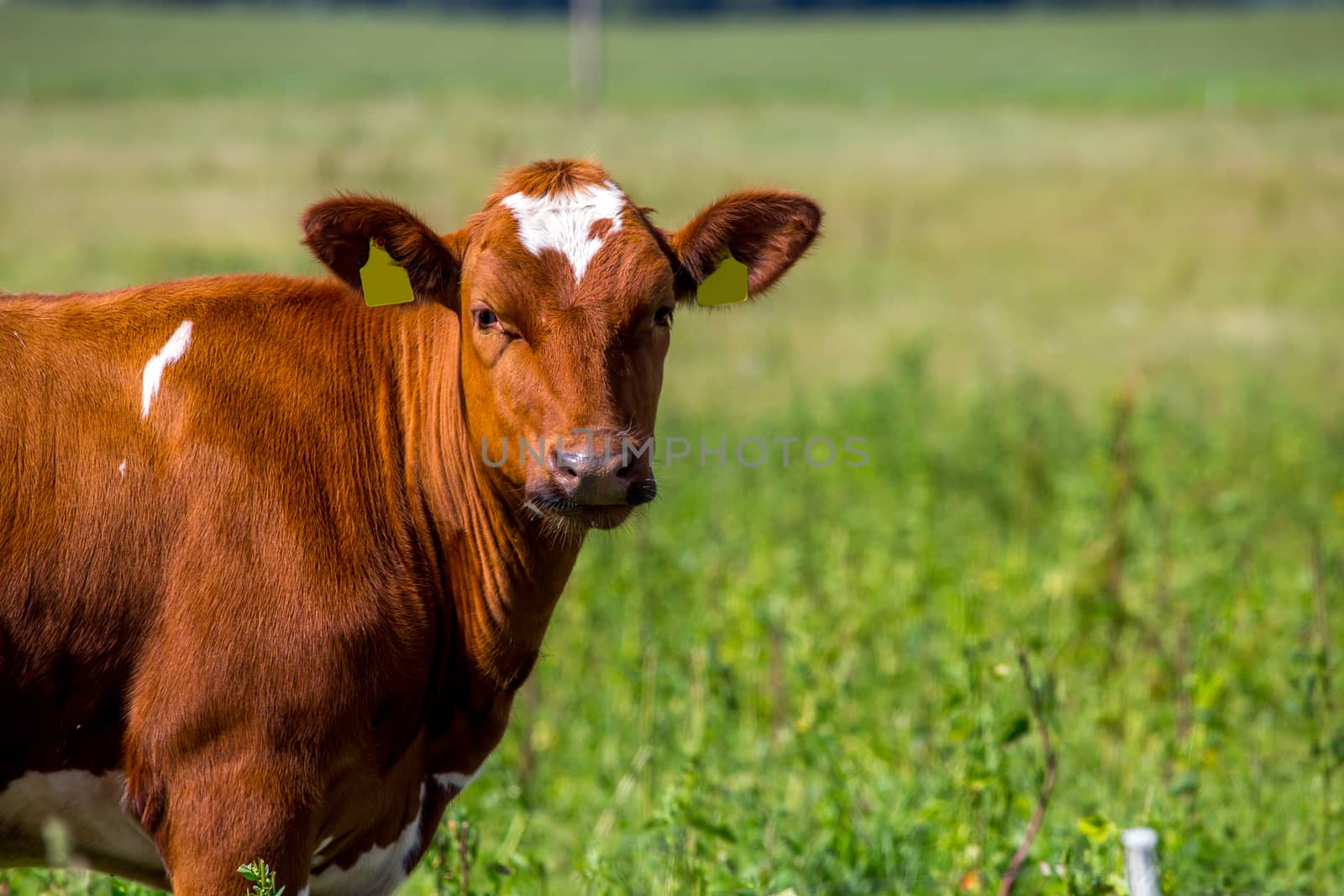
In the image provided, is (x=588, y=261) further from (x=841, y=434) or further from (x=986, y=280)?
(x=986, y=280)

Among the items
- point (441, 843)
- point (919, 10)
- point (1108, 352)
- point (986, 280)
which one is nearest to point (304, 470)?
point (441, 843)

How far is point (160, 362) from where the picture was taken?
335 centimetres

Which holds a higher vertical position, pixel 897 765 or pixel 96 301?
pixel 96 301

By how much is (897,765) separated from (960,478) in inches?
172

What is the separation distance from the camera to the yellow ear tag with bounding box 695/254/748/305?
13.3ft

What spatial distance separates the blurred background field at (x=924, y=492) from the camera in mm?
4418

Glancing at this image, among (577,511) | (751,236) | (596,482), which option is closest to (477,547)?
(577,511)

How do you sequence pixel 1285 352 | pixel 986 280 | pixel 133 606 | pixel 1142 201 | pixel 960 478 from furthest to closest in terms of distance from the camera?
1. pixel 1142 201
2. pixel 986 280
3. pixel 1285 352
4. pixel 960 478
5. pixel 133 606

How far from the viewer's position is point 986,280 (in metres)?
19.2

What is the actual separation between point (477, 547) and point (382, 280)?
2.66 feet

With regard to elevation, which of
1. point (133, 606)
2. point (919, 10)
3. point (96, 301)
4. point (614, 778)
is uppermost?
point (919, 10)

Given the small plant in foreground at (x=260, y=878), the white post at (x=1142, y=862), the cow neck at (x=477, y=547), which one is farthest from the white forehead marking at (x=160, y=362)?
the white post at (x=1142, y=862)

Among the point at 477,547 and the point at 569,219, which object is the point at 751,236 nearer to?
the point at 569,219

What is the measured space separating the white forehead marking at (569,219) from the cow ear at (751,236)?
299 mm
